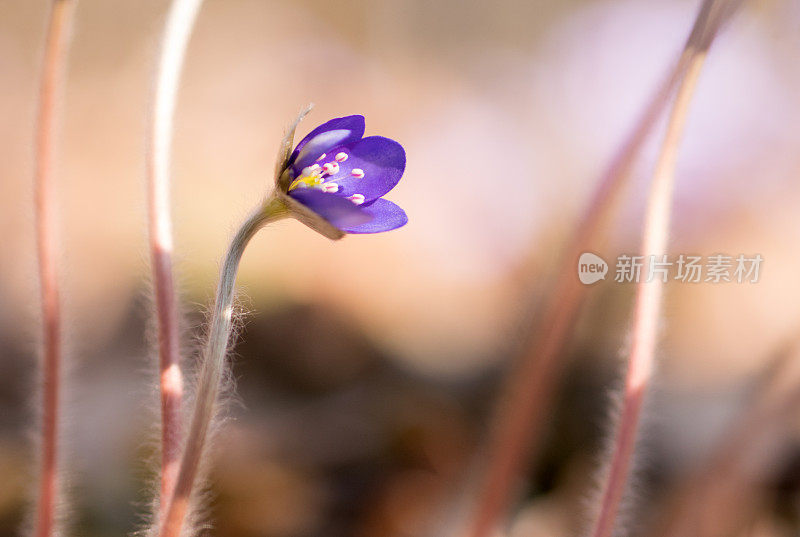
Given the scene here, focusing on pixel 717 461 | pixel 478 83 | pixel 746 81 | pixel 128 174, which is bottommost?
pixel 717 461

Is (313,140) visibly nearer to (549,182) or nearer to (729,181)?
(729,181)

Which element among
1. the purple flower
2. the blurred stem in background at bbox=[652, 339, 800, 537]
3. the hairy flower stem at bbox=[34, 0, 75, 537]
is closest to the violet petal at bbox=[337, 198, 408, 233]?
the purple flower

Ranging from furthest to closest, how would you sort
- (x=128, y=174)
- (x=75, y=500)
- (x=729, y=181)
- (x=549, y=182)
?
(x=128, y=174), (x=549, y=182), (x=729, y=181), (x=75, y=500)

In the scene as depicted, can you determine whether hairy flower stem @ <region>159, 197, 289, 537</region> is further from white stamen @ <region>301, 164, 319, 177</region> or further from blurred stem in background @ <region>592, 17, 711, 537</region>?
blurred stem in background @ <region>592, 17, 711, 537</region>

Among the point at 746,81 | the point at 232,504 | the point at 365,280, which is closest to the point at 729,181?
the point at 746,81

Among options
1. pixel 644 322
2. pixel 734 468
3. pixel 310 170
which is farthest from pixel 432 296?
pixel 310 170

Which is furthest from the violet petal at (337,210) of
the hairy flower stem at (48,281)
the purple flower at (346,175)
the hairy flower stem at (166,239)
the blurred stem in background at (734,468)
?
the blurred stem in background at (734,468)
